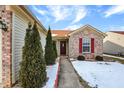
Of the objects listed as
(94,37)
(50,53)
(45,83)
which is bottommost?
(45,83)

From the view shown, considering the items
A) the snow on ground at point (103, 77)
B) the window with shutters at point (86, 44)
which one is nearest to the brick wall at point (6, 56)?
the snow on ground at point (103, 77)

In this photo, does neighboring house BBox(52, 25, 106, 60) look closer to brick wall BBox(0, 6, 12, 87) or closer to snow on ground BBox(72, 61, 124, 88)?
snow on ground BBox(72, 61, 124, 88)

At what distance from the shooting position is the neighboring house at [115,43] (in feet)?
83.7

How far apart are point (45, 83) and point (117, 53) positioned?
71.6 feet

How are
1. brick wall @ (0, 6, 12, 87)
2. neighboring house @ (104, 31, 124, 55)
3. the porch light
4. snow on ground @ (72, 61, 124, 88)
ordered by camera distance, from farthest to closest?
1. neighboring house @ (104, 31, 124, 55)
2. snow on ground @ (72, 61, 124, 88)
3. brick wall @ (0, 6, 12, 87)
4. the porch light

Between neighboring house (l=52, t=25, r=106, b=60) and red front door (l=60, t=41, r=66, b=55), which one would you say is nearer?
neighboring house (l=52, t=25, r=106, b=60)

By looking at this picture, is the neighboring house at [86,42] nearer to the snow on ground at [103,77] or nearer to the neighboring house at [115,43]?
the snow on ground at [103,77]

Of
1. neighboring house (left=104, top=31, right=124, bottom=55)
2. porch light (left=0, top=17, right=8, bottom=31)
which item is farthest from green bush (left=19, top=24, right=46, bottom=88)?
neighboring house (left=104, top=31, right=124, bottom=55)

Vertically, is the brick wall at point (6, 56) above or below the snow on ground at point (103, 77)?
above

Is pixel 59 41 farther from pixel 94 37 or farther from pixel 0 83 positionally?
pixel 0 83

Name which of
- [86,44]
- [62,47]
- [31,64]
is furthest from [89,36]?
[31,64]

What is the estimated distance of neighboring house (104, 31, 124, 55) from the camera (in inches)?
1005
